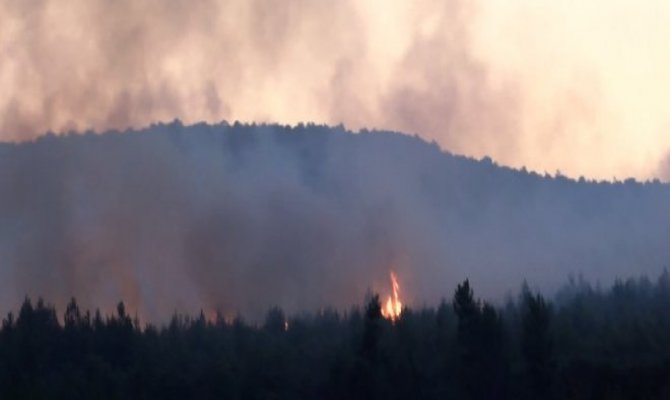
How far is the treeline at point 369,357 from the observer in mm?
74375

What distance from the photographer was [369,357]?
259ft

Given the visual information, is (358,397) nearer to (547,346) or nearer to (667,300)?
(547,346)

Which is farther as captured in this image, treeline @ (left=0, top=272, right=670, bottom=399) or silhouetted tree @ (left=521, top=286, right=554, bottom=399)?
treeline @ (left=0, top=272, right=670, bottom=399)

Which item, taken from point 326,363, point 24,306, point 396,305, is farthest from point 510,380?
point 396,305

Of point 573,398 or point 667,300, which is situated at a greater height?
point 667,300

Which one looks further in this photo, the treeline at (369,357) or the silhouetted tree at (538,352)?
the treeline at (369,357)

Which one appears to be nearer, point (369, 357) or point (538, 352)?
point (538, 352)

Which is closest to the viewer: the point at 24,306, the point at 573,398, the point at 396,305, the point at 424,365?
the point at 573,398

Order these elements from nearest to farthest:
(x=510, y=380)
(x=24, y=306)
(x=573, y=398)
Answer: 1. (x=573, y=398)
2. (x=510, y=380)
3. (x=24, y=306)

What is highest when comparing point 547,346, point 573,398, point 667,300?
point 667,300

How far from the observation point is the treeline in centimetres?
7438

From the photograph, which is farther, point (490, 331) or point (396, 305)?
point (396, 305)

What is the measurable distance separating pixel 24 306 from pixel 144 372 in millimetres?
31451

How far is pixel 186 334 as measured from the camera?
380ft
